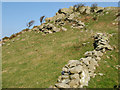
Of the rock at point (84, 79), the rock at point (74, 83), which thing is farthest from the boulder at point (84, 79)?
the rock at point (74, 83)

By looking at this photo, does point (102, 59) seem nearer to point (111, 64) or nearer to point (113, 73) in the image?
point (111, 64)

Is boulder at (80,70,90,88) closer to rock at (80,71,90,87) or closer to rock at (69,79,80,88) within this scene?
rock at (80,71,90,87)

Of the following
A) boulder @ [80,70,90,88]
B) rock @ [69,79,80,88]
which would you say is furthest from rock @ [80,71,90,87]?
rock @ [69,79,80,88]

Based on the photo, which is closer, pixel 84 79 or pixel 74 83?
pixel 74 83

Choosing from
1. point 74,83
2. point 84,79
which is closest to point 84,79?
point 84,79

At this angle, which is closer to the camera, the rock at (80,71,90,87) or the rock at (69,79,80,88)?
the rock at (69,79,80,88)

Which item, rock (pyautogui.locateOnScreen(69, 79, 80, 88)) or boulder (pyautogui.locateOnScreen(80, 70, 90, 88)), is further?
boulder (pyautogui.locateOnScreen(80, 70, 90, 88))

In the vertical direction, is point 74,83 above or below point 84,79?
below

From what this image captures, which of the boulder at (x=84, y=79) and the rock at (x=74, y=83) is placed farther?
the boulder at (x=84, y=79)

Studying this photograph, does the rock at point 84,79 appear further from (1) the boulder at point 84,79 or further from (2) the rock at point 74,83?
(2) the rock at point 74,83

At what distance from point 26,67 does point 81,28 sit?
96.7ft

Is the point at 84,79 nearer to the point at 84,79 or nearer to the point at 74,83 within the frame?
the point at 84,79

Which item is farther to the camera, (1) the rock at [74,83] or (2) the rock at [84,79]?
(2) the rock at [84,79]

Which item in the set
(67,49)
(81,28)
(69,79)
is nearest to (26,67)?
(67,49)
